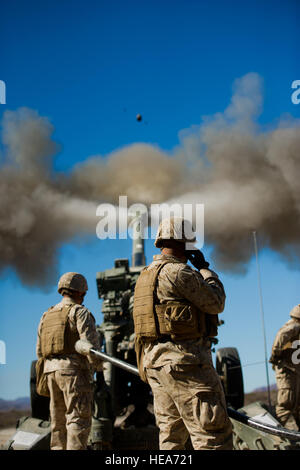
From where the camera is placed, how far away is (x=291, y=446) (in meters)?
6.37

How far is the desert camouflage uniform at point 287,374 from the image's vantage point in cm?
745

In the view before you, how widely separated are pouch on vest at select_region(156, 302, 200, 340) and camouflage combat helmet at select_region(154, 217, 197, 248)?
0.56m

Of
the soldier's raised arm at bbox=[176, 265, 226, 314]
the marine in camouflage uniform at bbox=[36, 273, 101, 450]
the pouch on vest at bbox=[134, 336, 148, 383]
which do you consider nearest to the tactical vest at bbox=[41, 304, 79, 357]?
the marine in camouflage uniform at bbox=[36, 273, 101, 450]

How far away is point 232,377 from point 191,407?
5569 mm

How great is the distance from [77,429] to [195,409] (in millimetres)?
1968

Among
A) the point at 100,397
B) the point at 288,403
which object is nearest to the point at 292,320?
the point at 288,403

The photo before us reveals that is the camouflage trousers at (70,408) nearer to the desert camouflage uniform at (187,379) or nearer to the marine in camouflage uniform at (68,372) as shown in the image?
the marine in camouflage uniform at (68,372)

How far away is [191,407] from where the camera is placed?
3.56 metres

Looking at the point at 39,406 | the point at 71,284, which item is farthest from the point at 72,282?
the point at 39,406

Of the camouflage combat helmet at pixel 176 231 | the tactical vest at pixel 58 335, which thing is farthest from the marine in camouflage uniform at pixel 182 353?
the tactical vest at pixel 58 335

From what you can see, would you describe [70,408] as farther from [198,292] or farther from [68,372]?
[198,292]

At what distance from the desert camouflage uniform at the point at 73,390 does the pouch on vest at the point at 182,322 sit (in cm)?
167

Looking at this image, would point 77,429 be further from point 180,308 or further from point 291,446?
point 291,446

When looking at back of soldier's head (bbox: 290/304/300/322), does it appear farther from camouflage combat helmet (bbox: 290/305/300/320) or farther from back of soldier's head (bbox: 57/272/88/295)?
back of soldier's head (bbox: 57/272/88/295)
